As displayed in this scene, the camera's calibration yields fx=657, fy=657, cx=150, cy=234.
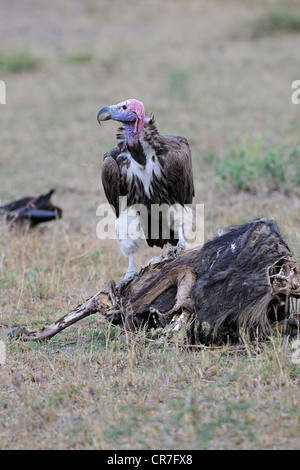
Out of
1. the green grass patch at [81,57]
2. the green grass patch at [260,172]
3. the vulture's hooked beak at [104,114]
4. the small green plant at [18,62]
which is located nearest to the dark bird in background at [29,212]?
the green grass patch at [260,172]

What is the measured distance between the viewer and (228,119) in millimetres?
11711

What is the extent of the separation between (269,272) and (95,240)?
3327 mm

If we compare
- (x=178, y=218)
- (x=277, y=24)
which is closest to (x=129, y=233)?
(x=178, y=218)

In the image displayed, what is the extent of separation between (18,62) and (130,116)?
1231 cm

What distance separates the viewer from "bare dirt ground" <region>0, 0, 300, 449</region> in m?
3.25

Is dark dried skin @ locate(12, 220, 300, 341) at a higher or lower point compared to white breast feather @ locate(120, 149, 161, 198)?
lower

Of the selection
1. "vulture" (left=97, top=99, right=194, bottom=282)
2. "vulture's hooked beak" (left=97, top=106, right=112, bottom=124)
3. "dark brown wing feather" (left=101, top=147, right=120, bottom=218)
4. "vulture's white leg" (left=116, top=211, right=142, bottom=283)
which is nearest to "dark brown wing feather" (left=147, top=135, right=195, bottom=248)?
"vulture" (left=97, top=99, right=194, bottom=282)

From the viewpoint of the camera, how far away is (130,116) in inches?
197

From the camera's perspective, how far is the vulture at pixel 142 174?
508 centimetres

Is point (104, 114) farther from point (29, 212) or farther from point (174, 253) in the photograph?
point (29, 212)

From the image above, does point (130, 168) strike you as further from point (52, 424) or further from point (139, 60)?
point (139, 60)

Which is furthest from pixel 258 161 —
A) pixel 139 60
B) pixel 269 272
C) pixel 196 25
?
pixel 196 25

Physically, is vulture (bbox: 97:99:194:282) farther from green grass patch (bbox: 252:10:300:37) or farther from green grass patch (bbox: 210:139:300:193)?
green grass patch (bbox: 252:10:300:37)

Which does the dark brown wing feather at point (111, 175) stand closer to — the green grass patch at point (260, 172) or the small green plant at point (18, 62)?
the green grass patch at point (260, 172)
